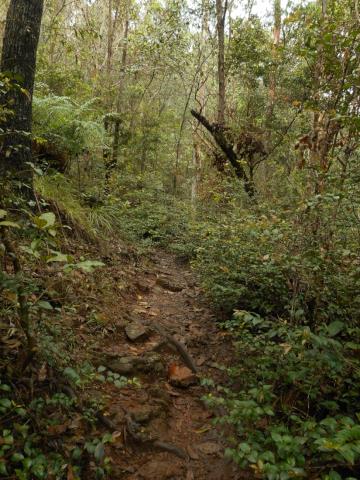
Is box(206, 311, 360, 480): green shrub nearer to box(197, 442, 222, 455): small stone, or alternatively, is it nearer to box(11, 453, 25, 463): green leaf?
box(197, 442, 222, 455): small stone

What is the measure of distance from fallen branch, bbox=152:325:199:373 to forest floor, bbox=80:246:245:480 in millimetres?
13

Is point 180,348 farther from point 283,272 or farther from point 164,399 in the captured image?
point 283,272

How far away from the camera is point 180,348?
413 centimetres

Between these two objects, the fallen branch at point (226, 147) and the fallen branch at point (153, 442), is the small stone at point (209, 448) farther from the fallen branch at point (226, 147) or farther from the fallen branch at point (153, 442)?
the fallen branch at point (226, 147)

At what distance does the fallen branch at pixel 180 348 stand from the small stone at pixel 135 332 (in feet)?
0.83

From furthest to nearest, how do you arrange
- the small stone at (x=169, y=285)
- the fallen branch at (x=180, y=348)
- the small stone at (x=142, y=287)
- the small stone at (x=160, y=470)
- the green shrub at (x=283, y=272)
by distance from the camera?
the small stone at (x=169, y=285)
the small stone at (x=142, y=287)
the fallen branch at (x=180, y=348)
the green shrub at (x=283, y=272)
the small stone at (x=160, y=470)

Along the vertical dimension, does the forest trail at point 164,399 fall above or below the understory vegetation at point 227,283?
below

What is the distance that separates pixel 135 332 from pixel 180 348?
1.82ft

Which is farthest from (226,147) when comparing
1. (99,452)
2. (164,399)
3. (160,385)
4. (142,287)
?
(99,452)

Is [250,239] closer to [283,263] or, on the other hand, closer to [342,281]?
[283,263]

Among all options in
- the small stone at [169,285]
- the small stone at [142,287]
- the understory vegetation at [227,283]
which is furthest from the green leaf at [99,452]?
the small stone at [169,285]

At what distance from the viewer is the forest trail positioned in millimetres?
2629

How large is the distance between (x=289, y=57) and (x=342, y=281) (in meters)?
11.0

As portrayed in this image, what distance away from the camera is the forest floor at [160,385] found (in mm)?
2648
